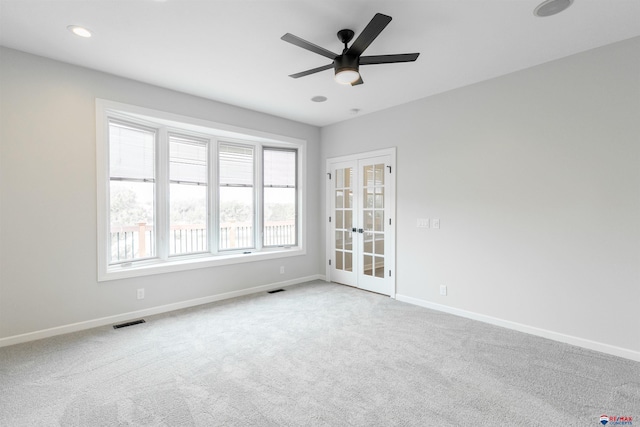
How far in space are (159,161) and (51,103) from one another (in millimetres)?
1260

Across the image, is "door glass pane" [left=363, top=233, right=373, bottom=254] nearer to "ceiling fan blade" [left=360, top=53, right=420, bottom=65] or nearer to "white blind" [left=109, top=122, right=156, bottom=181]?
"ceiling fan blade" [left=360, top=53, right=420, bottom=65]

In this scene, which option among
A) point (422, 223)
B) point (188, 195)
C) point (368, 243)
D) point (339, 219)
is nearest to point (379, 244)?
point (368, 243)

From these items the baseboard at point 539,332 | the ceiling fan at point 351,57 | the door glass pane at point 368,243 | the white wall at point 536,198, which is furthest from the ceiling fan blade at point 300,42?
the baseboard at point 539,332

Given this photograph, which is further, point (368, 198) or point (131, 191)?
point (368, 198)

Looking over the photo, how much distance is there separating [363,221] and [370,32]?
3228mm

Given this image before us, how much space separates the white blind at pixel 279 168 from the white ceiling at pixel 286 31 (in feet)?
5.69

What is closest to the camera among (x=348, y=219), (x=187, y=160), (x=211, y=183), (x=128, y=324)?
(x=128, y=324)

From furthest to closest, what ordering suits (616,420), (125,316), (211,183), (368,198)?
(368,198), (211,183), (125,316), (616,420)

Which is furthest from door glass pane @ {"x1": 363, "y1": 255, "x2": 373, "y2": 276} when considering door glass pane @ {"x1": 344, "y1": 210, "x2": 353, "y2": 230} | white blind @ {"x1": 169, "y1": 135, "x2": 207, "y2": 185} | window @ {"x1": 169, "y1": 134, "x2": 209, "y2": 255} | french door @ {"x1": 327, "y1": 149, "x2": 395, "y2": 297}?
white blind @ {"x1": 169, "y1": 135, "x2": 207, "y2": 185}

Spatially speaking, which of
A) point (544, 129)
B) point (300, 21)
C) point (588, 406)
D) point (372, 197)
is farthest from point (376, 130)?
point (588, 406)

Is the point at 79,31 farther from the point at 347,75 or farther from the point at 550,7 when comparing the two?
the point at 550,7

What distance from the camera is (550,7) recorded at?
2.30 meters

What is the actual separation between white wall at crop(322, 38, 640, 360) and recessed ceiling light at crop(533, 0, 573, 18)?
960 millimetres

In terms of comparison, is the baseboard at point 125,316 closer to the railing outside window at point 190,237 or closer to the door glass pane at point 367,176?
the railing outside window at point 190,237
